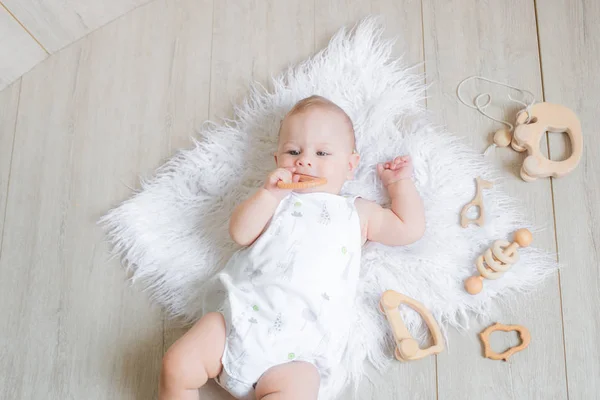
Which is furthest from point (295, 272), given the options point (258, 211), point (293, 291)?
point (258, 211)

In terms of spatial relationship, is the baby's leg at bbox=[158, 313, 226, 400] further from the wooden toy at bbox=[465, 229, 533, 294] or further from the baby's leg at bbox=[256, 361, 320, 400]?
the wooden toy at bbox=[465, 229, 533, 294]

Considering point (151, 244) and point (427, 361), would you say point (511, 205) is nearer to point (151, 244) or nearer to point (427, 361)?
Answer: point (427, 361)

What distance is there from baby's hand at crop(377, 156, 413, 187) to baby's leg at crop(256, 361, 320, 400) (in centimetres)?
43

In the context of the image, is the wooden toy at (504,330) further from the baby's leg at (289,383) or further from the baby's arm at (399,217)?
the baby's leg at (289,383)

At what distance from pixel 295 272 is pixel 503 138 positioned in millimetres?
585

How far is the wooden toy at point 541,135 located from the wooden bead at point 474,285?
267mm

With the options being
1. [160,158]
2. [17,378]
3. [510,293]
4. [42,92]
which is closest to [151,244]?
[160,158]

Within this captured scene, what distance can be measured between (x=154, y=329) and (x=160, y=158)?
0.40m

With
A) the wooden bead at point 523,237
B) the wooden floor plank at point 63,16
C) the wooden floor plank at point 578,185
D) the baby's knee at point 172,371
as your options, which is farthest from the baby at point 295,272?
the wooden floor plank at point 63,16

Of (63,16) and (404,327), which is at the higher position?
(63,16)

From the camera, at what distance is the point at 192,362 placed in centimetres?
105

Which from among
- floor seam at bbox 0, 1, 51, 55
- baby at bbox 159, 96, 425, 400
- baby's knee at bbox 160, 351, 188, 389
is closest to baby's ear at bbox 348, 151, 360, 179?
baby at bbox 159, 96, 425, 400

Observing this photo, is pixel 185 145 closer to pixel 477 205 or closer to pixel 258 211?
pixel 258 211

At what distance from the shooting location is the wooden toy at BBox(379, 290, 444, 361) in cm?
115
